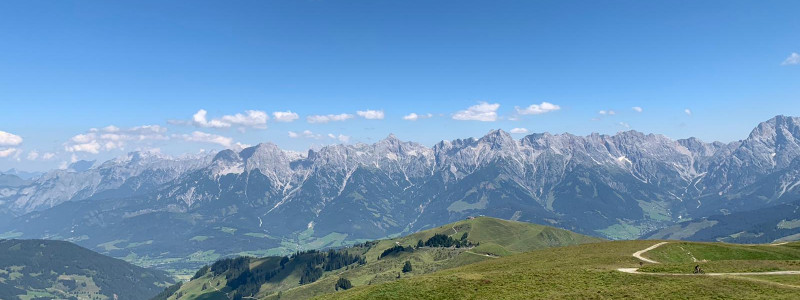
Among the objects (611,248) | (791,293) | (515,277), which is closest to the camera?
(791,293)

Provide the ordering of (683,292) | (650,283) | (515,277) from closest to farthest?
(683,292) → (650,283) → (515,277)

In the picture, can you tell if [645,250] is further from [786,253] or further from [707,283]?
[707,283]

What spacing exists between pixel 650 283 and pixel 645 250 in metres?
60.1

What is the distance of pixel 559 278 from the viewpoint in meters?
83.4

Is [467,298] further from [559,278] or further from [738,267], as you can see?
[738,267]

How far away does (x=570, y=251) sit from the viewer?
5527 inches

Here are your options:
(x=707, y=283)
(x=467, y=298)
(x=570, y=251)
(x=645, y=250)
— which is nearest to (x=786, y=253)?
(x=645, y=250)

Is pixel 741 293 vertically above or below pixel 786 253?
above

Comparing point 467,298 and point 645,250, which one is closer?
point 467,298

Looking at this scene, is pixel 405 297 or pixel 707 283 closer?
pixel 707 283

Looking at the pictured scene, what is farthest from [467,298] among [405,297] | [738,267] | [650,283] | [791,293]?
[738,267]

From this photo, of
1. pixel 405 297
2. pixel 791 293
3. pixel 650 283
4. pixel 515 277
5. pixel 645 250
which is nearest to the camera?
pixel 791 293

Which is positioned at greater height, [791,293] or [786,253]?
[791,293]

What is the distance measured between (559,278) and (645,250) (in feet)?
199
